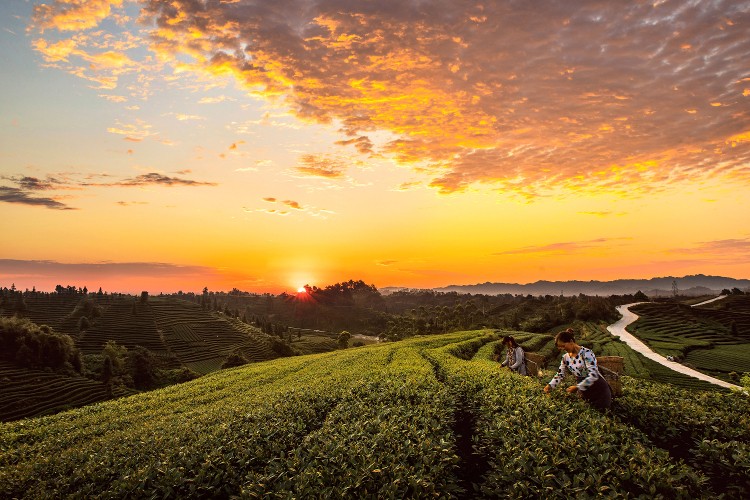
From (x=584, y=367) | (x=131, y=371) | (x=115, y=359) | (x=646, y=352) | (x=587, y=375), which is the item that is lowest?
(x=131, y=371)

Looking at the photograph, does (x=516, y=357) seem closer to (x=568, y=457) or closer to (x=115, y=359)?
(x=568, y=457)

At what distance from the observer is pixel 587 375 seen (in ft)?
32.0

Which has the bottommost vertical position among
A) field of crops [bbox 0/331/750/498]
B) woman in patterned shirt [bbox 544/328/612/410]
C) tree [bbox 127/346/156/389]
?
tree [bbox 127/346/156/389]

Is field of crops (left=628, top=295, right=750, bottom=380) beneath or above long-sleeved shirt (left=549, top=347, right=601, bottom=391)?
beneath

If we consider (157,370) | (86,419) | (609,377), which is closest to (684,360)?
(609,377)

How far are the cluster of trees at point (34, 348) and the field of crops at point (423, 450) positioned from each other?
327 feet

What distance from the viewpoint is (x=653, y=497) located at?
17.9 ft

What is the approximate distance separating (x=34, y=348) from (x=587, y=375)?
11909 centimetres

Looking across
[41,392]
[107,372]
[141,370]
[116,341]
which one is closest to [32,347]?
[41,392]

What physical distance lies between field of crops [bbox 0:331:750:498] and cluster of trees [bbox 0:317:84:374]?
9967 cm

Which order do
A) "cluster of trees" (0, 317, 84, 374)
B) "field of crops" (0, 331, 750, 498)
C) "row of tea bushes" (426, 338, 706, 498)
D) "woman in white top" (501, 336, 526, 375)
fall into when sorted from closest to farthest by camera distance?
"row of tea bushes" (426, 338, 706, 498), "field of crops" (0, 331, 750, 498), "woman in white top" (501, 336, 526, 375), "cluster of trees" (0, 317, 84, 374)

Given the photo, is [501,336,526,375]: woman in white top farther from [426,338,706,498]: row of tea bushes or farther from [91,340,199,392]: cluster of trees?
[91,340,199,392]: cluster of trees

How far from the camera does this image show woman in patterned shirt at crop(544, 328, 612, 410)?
9539mm

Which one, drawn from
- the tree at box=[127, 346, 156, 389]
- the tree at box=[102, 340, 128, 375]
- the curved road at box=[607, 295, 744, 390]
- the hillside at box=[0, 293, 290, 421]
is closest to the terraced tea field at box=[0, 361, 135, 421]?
the hillside at box=[0, 293, 290, 421]
